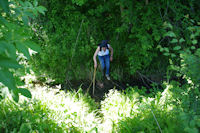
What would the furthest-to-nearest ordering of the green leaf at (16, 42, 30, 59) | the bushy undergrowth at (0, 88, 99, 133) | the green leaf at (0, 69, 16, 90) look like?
the bushy undergrowth at (0, 88, 99, 133)
the green leaf at (16, 42, 30, 59)
the green leaf at (0, 69, 16, 90)

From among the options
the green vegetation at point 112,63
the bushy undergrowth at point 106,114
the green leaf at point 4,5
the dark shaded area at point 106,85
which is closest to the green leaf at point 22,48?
the green leaf at point 4,5

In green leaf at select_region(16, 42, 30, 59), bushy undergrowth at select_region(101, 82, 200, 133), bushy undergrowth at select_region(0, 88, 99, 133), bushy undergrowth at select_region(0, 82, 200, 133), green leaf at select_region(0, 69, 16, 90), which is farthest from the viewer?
bushy undergrowth at select_region(0, 88, 99, 133)

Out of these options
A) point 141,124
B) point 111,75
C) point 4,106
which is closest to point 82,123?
point 141,124

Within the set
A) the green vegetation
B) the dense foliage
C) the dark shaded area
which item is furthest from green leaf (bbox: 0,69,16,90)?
the dense foliage

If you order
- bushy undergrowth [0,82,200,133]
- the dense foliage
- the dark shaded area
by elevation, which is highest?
the dense foliage

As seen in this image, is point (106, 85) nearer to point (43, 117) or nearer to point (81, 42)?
point (81, 42)

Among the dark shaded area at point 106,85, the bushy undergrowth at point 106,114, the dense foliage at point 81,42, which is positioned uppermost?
the dense foliage at point 81,42

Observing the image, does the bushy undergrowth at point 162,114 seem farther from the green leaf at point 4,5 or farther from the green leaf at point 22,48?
the green leaf at point 4,5

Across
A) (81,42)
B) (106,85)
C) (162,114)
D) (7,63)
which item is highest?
(7,63)

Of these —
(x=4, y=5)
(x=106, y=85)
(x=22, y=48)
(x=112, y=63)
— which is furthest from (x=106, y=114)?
(x=4, y=5)

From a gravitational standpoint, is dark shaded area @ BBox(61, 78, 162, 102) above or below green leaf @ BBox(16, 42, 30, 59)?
below

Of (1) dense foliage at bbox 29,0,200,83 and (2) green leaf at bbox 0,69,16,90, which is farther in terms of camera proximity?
(1) dense foliage at bbox 29,0,200,83

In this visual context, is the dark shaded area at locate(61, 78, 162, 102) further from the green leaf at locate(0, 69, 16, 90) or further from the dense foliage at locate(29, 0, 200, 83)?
the green leaf at locate(0, 69, 16, 90)

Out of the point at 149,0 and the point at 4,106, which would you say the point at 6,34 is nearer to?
the point at 4,106
